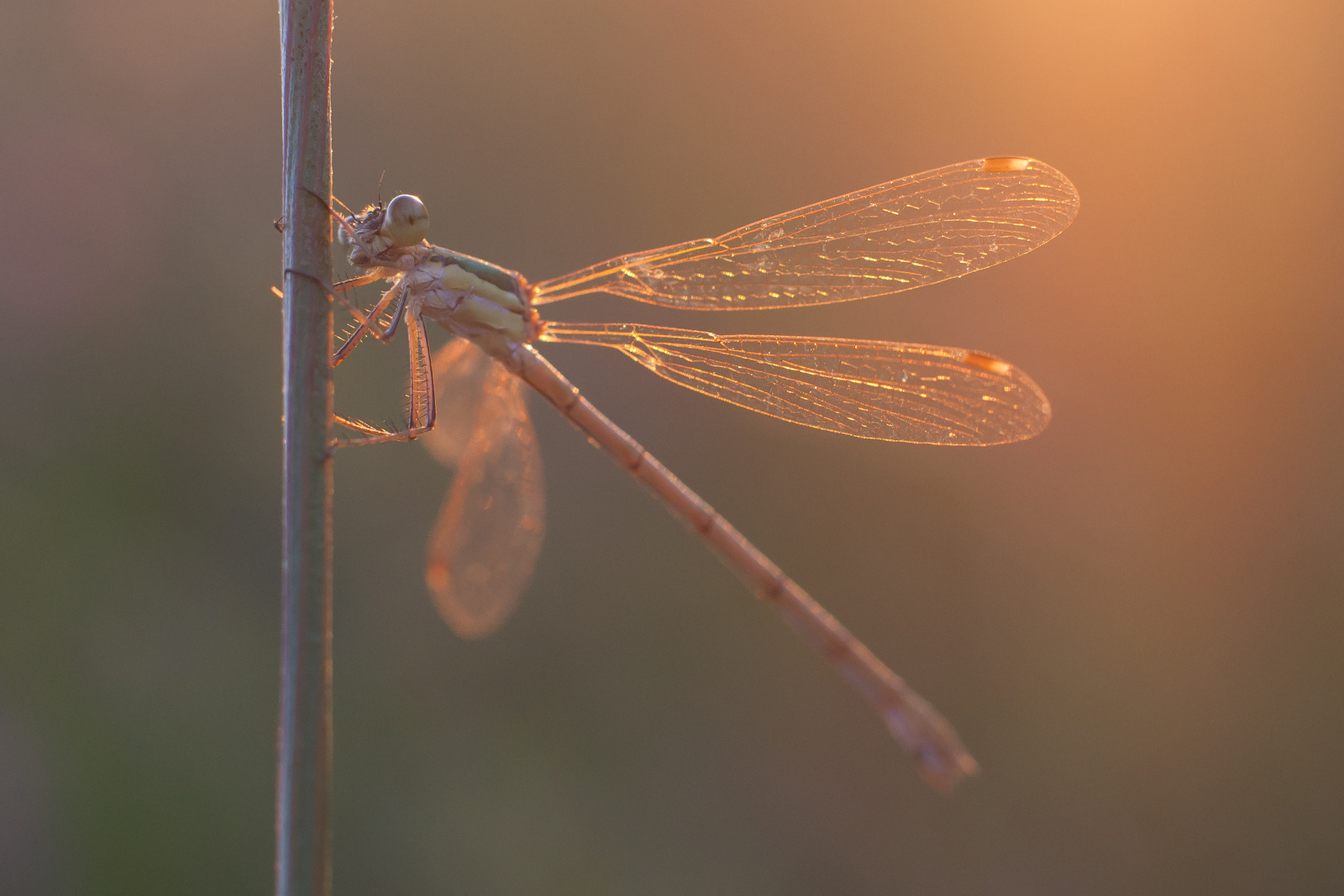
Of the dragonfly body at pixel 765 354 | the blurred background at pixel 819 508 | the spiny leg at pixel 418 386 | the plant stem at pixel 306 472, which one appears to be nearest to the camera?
the plant stem at pixel 306 472

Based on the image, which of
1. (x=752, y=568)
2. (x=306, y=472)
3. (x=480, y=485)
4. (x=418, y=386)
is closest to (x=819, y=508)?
(x=752, y=568)

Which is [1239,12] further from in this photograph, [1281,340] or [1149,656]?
[1149,656]

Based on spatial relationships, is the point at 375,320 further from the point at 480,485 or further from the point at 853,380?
the point at 853,380

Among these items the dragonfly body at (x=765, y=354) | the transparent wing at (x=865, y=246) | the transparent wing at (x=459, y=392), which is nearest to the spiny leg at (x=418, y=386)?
the dragonfly body at (x=765, y=354)

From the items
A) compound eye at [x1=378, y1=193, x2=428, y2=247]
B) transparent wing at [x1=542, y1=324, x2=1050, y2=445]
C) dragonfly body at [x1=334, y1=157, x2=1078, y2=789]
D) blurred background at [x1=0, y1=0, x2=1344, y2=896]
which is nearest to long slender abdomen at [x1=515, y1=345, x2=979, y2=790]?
dragonfly body at [x1=334, y1=157, x2=1078, y2=789]

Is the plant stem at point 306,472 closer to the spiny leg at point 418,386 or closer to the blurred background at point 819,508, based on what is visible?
the spiny leg at point 418,386

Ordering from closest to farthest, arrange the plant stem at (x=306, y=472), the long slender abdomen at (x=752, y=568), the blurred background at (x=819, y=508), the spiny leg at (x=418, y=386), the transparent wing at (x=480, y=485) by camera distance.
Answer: the plant stem at (x=306, y=472), the spiny leg at (x=418, y=386), the long slender abdomen at (x=752, y=568), the transparent wing at (x=480, y=485), the blurred background at (x=819, y=508)

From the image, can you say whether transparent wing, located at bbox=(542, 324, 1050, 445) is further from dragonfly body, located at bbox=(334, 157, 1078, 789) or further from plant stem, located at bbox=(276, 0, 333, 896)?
plant stem, located at bbox=(276, 0, 333, 896)
